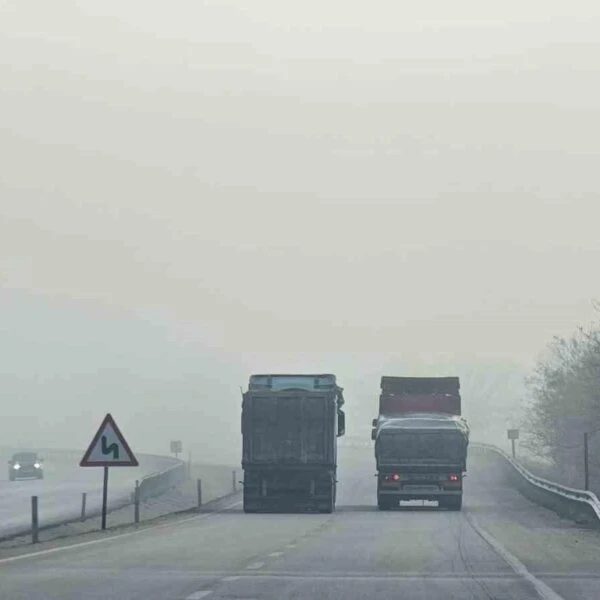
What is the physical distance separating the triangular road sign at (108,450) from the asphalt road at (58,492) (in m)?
6.16

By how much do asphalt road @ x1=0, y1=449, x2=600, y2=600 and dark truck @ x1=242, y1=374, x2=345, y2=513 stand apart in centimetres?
354

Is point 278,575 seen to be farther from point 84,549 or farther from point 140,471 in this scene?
point 140,471

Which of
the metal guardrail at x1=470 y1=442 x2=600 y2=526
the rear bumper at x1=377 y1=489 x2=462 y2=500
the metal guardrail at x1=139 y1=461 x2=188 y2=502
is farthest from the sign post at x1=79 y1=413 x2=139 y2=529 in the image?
the metal guardrail at x1=139 y1=461 x2=188 y2=502

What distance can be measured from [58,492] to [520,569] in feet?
171

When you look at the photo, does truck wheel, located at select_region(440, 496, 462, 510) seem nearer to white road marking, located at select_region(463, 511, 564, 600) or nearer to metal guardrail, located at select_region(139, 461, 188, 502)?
metal guardrail, located at select_region(139, 461, 188, 502)

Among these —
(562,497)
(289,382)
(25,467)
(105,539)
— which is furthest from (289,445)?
(25,467)

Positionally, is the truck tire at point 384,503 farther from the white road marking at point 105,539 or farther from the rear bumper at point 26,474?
the rear bumper at point 26,474

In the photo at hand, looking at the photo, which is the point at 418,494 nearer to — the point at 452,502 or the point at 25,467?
the point at 452,502

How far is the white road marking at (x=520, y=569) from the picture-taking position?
731 inches

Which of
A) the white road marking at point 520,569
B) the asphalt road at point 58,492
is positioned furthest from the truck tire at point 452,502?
the white road marking at point 520,569

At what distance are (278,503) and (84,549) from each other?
64.9 ft

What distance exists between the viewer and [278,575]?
2111 cm

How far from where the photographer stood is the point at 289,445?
1842 inches

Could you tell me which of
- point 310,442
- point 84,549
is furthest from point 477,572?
point 310,442
